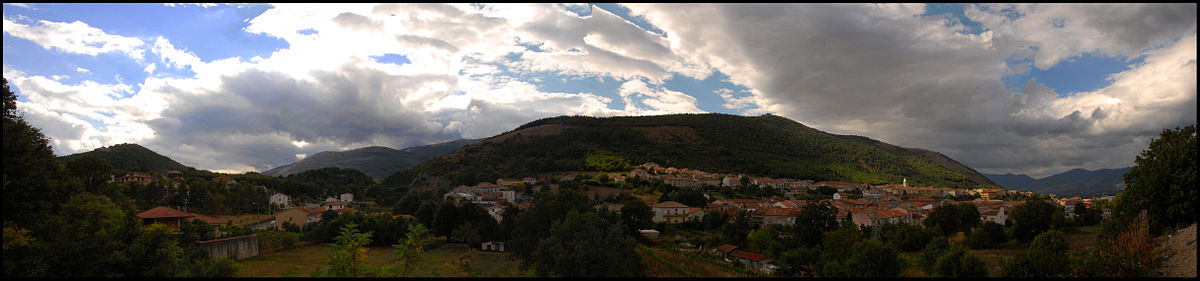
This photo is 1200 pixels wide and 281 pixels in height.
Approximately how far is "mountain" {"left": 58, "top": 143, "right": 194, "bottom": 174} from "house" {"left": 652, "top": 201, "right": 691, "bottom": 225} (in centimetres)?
7494

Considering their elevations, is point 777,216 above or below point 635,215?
below

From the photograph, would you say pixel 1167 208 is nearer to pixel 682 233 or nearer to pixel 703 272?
pixel 703 272

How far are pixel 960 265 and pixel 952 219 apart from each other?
20.3 meters

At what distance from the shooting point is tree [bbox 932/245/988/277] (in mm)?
18438

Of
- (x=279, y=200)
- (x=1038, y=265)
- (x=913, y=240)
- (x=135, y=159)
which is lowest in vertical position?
(x=913, y=240)

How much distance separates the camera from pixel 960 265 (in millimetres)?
19328

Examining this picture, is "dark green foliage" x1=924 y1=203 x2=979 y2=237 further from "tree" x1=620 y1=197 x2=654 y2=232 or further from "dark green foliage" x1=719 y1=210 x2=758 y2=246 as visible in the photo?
"tree" x1=620 y1=197 x2=654 y2=232

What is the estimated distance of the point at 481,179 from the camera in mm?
84438

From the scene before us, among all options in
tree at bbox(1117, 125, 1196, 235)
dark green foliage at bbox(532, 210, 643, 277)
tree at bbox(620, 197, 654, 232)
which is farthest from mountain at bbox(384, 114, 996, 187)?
tree at bbox(1117, 125, 1196, 235)

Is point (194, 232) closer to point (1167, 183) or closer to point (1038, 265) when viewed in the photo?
point (1038, 265)

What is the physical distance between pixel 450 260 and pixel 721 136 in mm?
102539

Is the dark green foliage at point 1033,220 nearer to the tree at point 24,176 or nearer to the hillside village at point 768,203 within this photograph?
the hillside village at point 768,203

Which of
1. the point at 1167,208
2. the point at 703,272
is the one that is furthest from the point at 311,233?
the point at 1167,208

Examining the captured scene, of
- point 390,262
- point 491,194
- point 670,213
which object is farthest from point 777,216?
point 491,194
